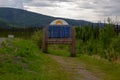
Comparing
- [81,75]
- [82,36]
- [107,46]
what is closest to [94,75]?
[81,75]

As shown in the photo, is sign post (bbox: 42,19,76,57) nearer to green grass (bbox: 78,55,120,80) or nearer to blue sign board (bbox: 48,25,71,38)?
blue sign board (bbox: 48,25,71,38)

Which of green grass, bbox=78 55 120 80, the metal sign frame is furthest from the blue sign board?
green grass, bbox=78 55 120 80

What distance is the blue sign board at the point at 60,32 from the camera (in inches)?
932

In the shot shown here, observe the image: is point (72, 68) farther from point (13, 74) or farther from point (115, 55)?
point (115, 55)

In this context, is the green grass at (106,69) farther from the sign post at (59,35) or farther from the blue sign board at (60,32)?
the blue sign board at (60,32)

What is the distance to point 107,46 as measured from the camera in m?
27.0

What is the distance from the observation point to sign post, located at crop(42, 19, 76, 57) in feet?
77.1

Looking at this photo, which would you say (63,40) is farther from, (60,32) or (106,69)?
(106,69)

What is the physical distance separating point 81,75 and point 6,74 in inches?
119

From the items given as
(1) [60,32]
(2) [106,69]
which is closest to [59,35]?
(1) [60,32]

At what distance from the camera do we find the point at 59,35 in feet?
78.2

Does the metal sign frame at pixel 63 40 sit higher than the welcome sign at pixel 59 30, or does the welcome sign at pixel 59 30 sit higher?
the welcome sign at pixel 59 30

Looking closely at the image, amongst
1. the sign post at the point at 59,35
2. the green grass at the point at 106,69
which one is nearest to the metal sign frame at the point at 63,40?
the sign post at the point at 59,35

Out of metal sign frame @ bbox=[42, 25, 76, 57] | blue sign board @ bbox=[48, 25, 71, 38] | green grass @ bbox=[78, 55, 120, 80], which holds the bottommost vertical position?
green grass @ bbox=[78, 55, 120, 80]
